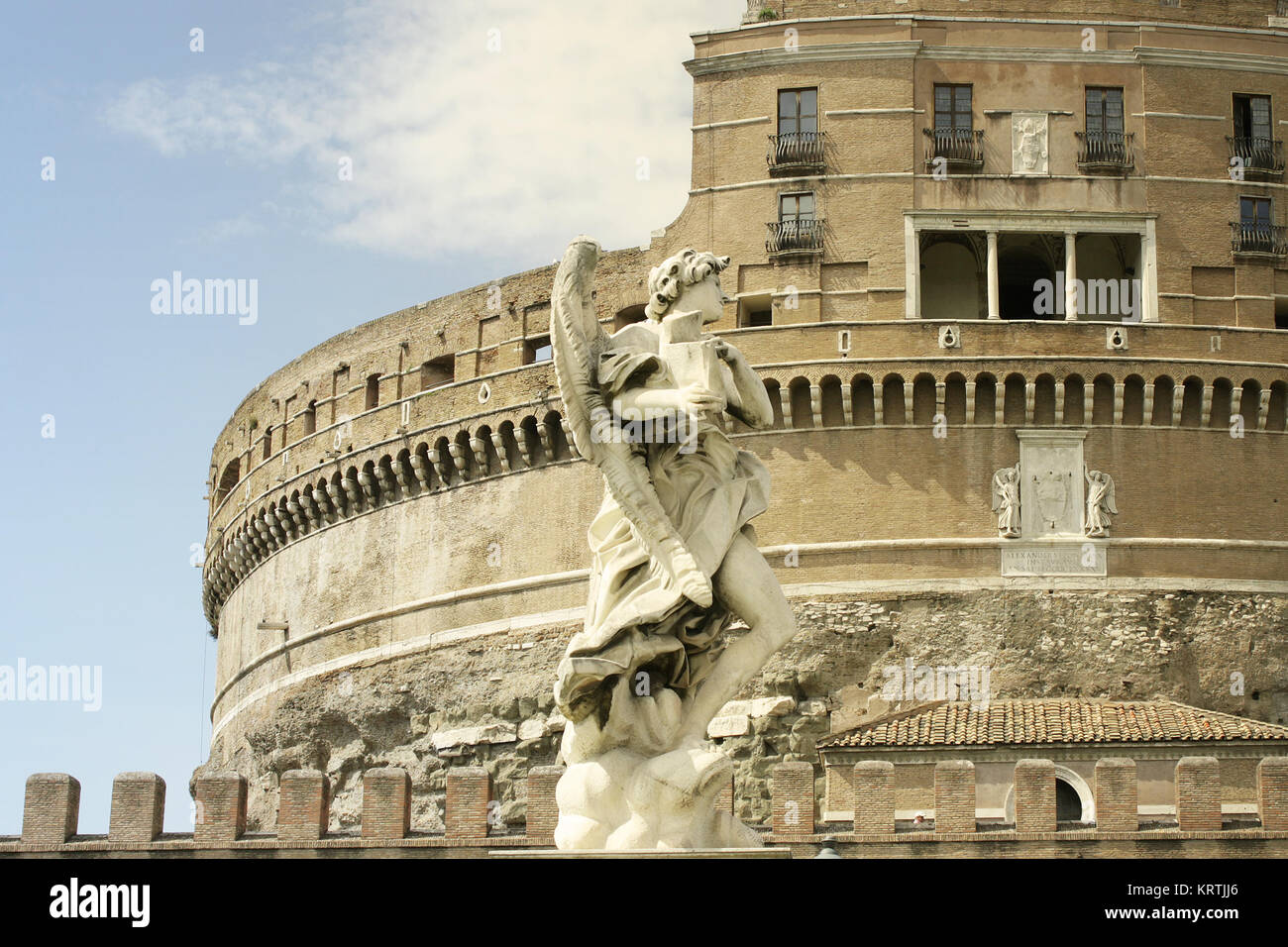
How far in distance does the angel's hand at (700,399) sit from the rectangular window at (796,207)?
26.3 meters

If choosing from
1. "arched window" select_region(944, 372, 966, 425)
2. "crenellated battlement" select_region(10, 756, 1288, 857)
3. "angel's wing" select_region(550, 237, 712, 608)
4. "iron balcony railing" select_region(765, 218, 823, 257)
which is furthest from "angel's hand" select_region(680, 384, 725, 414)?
"iron balcony railing" select_region(765, 218, 823, 257)

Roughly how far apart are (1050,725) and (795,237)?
9.11 metres

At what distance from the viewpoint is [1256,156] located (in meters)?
34.2

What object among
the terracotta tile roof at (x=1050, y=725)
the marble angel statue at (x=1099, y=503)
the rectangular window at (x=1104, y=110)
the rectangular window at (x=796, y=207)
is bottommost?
the terracotta tile roof at (x=1050, y=725)

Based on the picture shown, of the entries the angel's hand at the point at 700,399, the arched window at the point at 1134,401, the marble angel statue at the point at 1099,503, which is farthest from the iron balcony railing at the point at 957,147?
the angel's hand at the point at 700,399

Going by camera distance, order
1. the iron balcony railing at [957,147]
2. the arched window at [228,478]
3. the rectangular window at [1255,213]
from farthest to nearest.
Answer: the arched window at [228,478] → the rectangular window at [1255,213] → the iron balcony railing at [957,147]

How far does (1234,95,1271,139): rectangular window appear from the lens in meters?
34.5

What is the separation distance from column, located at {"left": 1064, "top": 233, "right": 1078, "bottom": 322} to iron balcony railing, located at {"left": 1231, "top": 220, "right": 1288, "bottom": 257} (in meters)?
2.56

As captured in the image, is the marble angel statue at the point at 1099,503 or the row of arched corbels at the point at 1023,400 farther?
the row of arched corbels at the point at 1023,400

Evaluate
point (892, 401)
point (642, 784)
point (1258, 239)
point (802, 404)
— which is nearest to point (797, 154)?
point (802, 404)

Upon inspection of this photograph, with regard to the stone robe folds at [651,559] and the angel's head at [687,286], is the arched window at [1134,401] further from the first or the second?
the stone robe folds at [651,559]

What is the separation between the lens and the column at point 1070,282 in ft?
109
